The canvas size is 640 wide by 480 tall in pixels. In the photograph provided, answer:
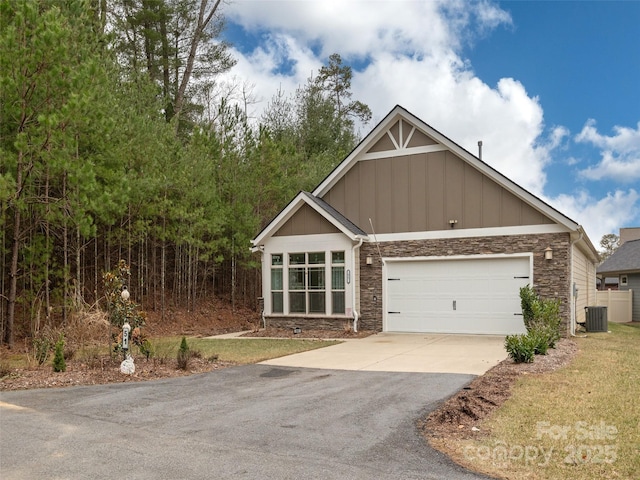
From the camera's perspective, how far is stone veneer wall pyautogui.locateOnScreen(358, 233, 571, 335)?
13.2m

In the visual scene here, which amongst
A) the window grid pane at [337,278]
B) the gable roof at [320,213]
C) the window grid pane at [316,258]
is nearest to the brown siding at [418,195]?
the gable roof at [320,213]

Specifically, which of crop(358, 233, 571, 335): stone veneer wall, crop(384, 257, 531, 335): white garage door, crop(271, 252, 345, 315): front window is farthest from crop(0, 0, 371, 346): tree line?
crop(384, 257, 531, 335): white garage door

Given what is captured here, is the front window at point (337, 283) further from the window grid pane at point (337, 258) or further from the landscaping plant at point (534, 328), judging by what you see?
the landscaping plant at point (534, 328)

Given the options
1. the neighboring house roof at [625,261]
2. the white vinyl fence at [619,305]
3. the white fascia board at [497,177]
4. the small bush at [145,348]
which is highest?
the white fascia board at [497,177]

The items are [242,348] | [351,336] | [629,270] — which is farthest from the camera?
[629,270]

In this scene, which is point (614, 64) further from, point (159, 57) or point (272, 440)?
point (159, 57)

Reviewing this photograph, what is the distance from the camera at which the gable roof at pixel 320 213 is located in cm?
1486

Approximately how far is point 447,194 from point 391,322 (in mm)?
3808

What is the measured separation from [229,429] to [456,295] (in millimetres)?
10029

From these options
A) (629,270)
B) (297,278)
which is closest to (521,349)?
(297,278)

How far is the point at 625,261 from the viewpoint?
25.2 metres

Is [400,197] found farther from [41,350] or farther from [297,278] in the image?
[41,350]

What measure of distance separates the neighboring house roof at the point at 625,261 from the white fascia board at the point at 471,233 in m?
12.1

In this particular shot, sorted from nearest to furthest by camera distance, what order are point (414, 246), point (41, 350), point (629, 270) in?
point (41, 350), point (414, 246), point (629, 270)
